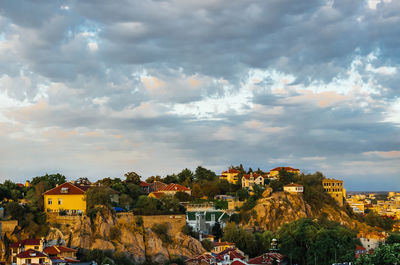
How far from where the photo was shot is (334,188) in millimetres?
88812

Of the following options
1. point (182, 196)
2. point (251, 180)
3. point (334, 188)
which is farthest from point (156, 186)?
point (334, 188)

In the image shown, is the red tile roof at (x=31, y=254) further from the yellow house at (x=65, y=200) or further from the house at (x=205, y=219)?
the house at (x=205, y=219)

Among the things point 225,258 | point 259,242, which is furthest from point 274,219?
point 225,258

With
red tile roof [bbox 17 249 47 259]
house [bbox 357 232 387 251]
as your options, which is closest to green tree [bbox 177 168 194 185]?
house [bbox 357 232 387 251]

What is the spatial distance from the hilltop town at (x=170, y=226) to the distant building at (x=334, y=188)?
30.5 ft

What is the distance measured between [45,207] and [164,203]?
46.7ft

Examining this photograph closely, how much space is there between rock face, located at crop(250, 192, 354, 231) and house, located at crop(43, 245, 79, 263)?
29.0 metres

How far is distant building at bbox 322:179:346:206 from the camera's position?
87662mm

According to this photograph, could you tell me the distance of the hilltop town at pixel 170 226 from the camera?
5088 cm

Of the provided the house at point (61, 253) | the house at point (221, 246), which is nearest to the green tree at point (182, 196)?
the house at point (221, 246)

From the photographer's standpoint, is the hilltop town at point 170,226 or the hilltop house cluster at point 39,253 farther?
the hilltop town at point 170,226

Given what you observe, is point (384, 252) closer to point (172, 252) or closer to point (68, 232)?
point (172, 252)

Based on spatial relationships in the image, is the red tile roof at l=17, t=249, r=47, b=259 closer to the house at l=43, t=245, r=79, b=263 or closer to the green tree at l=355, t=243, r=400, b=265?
the house at l=43, t=245, r=79, b=263

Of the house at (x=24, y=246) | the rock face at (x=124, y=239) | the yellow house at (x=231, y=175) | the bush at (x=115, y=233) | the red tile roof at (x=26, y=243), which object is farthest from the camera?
the yellow house at (x=231, y=175)
